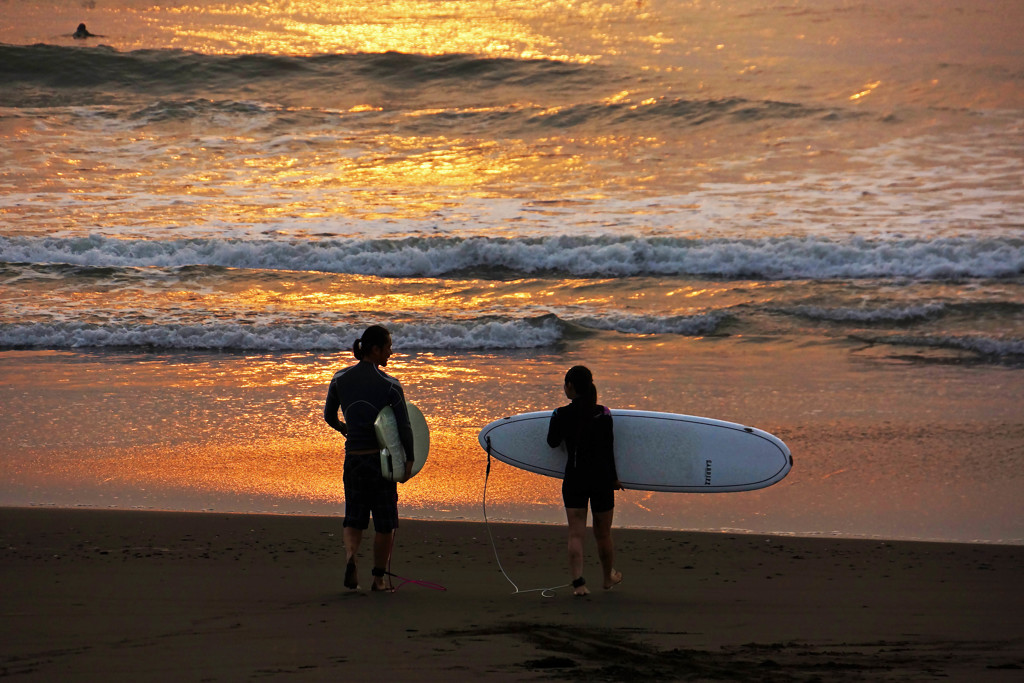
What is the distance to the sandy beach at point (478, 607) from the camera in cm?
345

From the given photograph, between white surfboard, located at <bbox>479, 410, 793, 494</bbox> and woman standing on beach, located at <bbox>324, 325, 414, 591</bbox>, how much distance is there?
1194 millimetres

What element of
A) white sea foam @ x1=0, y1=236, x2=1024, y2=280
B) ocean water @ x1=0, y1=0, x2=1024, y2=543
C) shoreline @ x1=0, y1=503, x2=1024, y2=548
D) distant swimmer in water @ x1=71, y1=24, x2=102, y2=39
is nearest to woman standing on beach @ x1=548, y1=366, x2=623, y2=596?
shoreline @ x1=0, y1=503, x2=1024, y2=548

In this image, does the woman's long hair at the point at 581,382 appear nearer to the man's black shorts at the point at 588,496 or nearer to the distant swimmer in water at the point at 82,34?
the man's black shorts at the point at 588,496

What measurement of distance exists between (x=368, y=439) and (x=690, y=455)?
1.89m

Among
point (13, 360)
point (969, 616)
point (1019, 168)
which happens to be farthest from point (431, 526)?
point (1019, 168)

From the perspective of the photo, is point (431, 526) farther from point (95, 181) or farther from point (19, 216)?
point (95, 181)

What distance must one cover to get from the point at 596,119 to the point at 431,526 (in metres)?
18.2

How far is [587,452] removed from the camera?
4574 mm

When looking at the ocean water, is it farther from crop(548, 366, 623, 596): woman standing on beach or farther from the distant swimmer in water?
crop(548, 366, 623, 596): woman standing on beach

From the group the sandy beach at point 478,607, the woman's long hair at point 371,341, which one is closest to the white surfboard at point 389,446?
the woman's long hair at point 371,341

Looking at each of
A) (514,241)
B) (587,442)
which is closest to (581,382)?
(587,442)

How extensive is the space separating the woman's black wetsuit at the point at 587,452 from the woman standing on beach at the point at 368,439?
71cm

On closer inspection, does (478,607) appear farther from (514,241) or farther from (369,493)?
(514,241)

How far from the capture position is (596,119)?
22.6 meters
